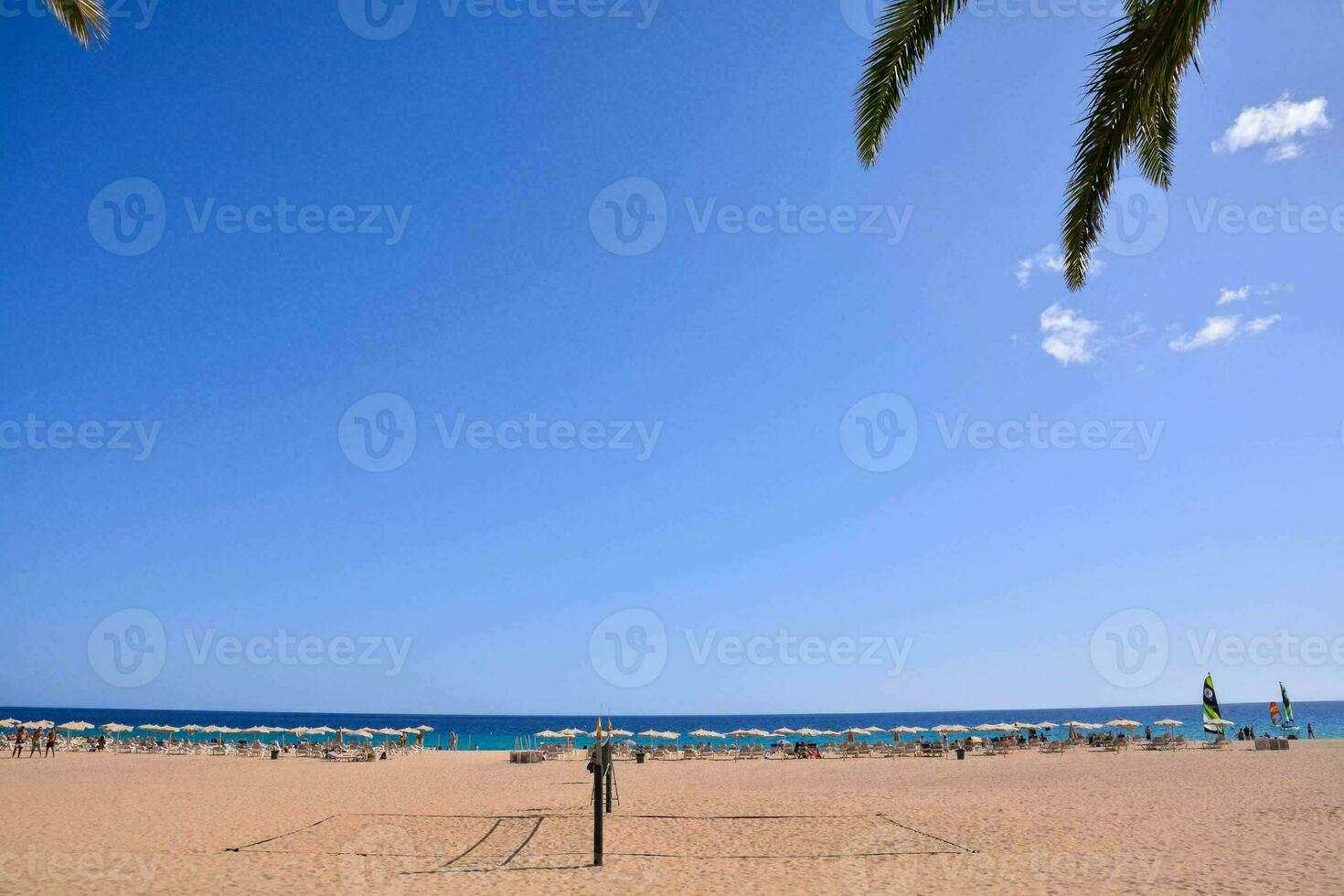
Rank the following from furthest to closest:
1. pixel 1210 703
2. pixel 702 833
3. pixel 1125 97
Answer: pixel 1210 703
pixel 702 833
pixel 1125 97

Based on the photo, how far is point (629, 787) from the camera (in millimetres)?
25000

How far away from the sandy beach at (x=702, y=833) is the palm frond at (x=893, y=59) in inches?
369

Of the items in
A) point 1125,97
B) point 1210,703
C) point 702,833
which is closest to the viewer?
point 1125,97

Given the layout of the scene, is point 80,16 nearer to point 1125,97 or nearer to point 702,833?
point 1125,97

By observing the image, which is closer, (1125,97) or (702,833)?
(1125,97)

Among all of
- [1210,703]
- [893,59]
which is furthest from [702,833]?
[1210,703]

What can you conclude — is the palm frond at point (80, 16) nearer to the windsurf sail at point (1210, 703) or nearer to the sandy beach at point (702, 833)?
the sandy beach at point (702, 833)

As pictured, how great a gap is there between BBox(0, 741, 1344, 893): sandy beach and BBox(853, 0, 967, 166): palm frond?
936 cm

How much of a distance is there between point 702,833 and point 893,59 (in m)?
13.6

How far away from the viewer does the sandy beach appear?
36.1 feet

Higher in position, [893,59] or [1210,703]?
[893,59]

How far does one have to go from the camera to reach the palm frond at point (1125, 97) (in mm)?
6270

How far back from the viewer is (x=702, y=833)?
49.9 ft

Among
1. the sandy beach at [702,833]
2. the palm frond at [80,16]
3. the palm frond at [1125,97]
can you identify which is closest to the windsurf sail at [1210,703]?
the sandy beach at [702,833]
